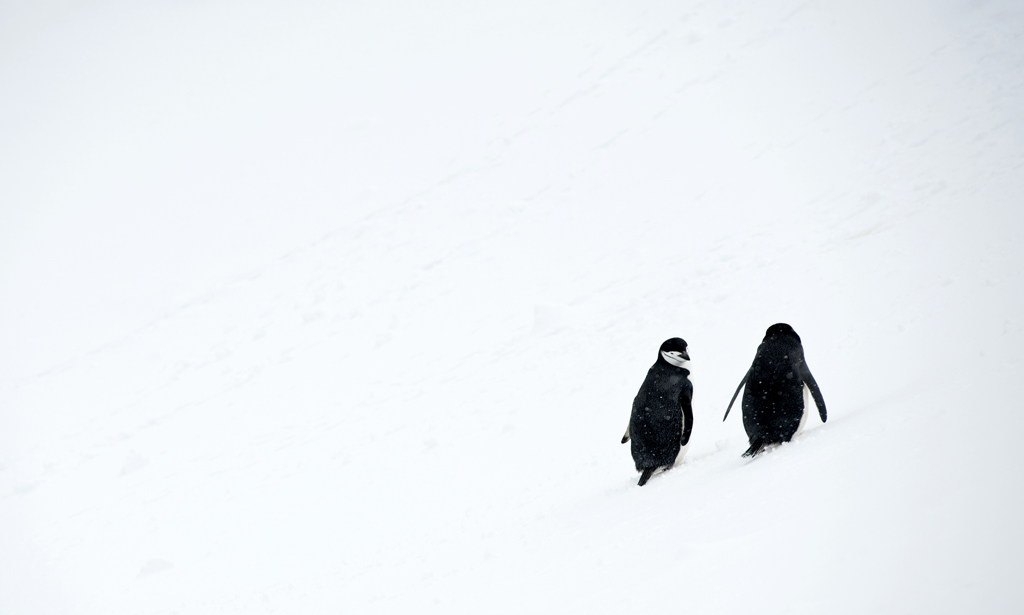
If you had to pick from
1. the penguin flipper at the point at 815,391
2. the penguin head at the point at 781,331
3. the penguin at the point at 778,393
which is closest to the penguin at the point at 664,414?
the penguin at the point at 778,393

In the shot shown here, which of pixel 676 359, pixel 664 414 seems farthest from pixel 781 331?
pixel 664 414

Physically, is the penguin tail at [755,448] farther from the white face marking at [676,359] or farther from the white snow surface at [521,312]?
the white face marking at [676,359]

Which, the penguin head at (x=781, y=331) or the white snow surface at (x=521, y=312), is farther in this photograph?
the penguin head at (x=781, y=331)

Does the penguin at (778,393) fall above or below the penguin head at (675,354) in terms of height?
below

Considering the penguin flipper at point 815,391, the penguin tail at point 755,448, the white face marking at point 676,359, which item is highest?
the white face marking at point 676,359

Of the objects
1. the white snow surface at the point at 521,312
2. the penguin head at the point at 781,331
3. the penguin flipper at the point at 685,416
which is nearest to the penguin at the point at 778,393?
the penguin head at the point at 781,331

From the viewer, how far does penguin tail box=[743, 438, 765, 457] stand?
4.00m

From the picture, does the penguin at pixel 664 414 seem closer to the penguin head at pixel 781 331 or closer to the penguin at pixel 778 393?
the penguin at pixel 778 393

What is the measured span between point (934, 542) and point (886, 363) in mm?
3648

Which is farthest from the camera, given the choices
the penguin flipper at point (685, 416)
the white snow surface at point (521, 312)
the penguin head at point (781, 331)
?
the penguin flipper at point (685, 416)

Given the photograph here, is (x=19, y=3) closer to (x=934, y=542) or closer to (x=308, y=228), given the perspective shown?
(x=308, y=228)

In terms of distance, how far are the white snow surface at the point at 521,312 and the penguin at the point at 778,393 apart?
0.26m

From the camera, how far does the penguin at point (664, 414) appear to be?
4.62 metres

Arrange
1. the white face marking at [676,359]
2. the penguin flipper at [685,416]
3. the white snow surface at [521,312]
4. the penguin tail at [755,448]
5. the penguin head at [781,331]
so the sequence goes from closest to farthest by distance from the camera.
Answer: the white snow surface at [521,312]
the penguin tail at [755,448]
the penguin head at [781,331]
the penguin flipper at [685,416]
the white face marking at [676,359]
